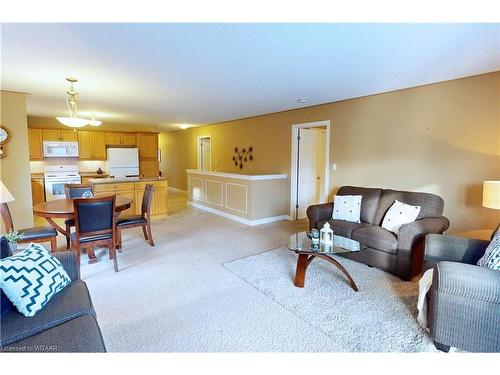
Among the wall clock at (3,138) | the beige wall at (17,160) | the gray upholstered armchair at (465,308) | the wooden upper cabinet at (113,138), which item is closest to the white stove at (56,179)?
the wooden upper cabinet at (113,138)

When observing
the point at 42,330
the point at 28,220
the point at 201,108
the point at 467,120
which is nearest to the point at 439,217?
the point at 467,120

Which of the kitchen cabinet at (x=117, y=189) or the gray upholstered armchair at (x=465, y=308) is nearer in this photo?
the gray upholstered armchair at (x=465, y=308)

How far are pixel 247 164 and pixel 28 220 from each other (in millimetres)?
4315

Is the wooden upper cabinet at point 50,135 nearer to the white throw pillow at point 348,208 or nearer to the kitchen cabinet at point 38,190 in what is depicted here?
the kitchen cabinet at point 38,190

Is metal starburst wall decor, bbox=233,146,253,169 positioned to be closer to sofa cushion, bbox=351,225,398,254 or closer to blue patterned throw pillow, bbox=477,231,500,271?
sofa cushion, bbox=351,225,398,254

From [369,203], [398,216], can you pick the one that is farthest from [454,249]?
[369,203]

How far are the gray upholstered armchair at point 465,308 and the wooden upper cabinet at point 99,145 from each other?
8117mm

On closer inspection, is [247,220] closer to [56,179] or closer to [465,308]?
[465,308]

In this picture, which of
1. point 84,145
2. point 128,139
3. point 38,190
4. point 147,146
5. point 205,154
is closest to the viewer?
point 38,190

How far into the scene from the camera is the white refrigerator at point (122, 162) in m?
7.72

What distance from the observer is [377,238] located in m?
3.14

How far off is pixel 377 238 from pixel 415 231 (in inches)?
15.4

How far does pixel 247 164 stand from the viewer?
6.77 m

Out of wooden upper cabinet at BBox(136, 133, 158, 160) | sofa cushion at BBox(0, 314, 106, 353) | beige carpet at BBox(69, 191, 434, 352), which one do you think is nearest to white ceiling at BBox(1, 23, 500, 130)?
sofa cushion at BBox(0, 314, 106, 353)
